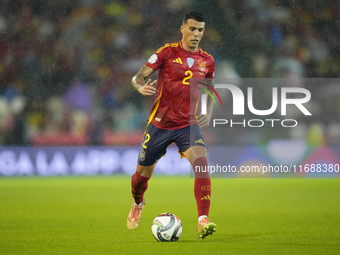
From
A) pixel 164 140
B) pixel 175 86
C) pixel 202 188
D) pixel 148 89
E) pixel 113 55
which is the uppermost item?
pixel 113 55

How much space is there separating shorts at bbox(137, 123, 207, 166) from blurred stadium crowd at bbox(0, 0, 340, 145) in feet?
24.9

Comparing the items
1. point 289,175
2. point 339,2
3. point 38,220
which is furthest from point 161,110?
point 339,2

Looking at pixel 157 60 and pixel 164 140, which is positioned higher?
pixel 157 60

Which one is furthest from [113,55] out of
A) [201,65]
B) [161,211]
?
[201,65]

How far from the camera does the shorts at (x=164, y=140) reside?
4801 mm

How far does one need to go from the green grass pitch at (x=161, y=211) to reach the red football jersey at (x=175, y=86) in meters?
1.12

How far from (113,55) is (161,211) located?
8.69 m

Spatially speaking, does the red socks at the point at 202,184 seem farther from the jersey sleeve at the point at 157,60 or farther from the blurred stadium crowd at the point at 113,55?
the blurred stadium crowd at the point at 113,55

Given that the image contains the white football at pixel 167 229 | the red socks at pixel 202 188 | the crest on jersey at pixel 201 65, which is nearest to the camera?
the white football at pixel 167 229

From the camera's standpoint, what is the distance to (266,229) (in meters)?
5.23

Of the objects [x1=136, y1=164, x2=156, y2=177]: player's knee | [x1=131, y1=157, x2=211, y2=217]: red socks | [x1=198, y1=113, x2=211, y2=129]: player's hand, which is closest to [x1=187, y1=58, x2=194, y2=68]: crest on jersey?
[x1=198, y1=113, x2=211, y2=129]: player's hand

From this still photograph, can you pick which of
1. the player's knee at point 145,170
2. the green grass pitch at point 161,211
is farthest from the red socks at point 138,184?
the green grass pitch at point 161,211

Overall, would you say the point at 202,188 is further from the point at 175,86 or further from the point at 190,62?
the point at 190,62

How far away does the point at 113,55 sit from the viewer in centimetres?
1486
